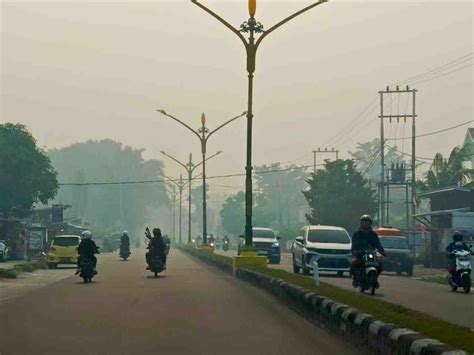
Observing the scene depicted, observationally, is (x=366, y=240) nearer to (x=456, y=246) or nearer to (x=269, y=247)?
(x=456, y=246)

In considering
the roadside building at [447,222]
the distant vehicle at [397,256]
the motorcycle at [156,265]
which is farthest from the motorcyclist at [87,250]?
the roadside building at [447,222]

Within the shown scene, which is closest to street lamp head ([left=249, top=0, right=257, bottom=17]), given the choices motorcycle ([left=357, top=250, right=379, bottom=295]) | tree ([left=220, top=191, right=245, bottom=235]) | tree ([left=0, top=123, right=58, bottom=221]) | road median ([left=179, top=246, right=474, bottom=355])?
motorcycle ([left=357, top=250, right=379, bottom=295])

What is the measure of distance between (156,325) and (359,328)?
4.06 m

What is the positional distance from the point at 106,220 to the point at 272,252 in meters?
135

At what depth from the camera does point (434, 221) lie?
55.3 m

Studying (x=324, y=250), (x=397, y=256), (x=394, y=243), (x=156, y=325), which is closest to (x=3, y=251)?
(x=394, y=243)

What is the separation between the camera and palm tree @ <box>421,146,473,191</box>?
71.4 m

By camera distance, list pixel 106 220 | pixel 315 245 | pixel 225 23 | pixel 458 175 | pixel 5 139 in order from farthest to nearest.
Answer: pixel 106 220
pixel 458 175
pixel 5 139
pixel 315 245
pixel 225 23

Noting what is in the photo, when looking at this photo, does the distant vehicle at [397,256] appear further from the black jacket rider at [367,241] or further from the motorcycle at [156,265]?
the black jacket rider at [367,241]

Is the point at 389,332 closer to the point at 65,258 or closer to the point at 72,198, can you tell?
the point at 65,258

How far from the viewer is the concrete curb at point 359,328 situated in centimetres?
901

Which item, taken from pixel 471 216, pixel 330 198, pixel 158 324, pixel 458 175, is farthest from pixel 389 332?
pixel 330 198

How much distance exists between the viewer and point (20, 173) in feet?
209

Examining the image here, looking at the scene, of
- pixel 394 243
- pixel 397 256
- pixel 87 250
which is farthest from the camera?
pixel 394 243
